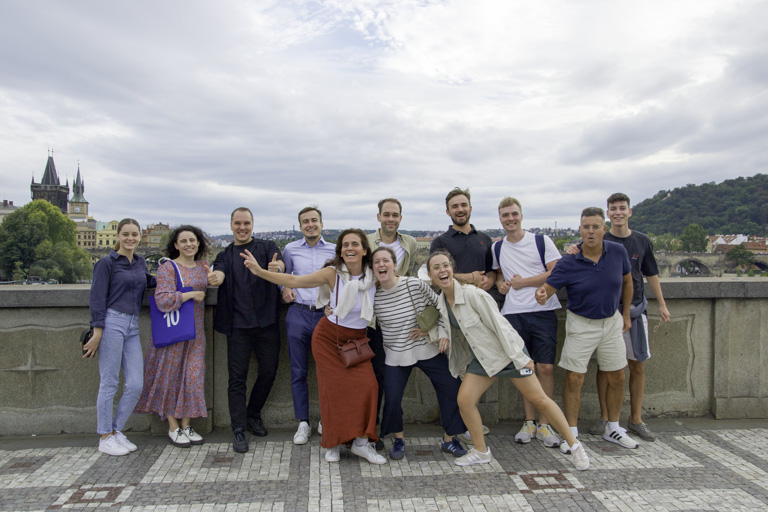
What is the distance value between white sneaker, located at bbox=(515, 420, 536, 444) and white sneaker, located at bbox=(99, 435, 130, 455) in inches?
125

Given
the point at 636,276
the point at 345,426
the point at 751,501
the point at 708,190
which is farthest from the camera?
the point at 708,190

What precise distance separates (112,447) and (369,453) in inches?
80.9

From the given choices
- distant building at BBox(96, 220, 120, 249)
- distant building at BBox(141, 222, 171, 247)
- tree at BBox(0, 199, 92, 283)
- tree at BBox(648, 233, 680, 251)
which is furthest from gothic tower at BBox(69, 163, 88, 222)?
tree at BBox(648, 233, 680, 251)

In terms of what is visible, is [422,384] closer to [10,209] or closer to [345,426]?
[345,426]

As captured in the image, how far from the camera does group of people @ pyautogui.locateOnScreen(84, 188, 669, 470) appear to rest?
4055 millimetres

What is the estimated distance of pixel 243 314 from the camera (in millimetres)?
4430

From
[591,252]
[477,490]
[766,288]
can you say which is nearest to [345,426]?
[477,490]

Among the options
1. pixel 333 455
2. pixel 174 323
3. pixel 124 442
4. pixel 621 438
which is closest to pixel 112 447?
Answer: pixel 124 442

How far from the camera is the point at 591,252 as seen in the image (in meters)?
4.27

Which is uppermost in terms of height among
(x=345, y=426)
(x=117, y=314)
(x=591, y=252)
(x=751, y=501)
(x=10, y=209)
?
(x=10, y=209)

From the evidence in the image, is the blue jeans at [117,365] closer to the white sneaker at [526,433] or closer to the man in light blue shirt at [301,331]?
the man in light blue shirt at [301,331]

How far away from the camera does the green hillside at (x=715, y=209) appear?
12319 centimetres

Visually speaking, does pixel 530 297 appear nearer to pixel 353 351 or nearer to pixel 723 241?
pixel 353 351

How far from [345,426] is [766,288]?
418cm
